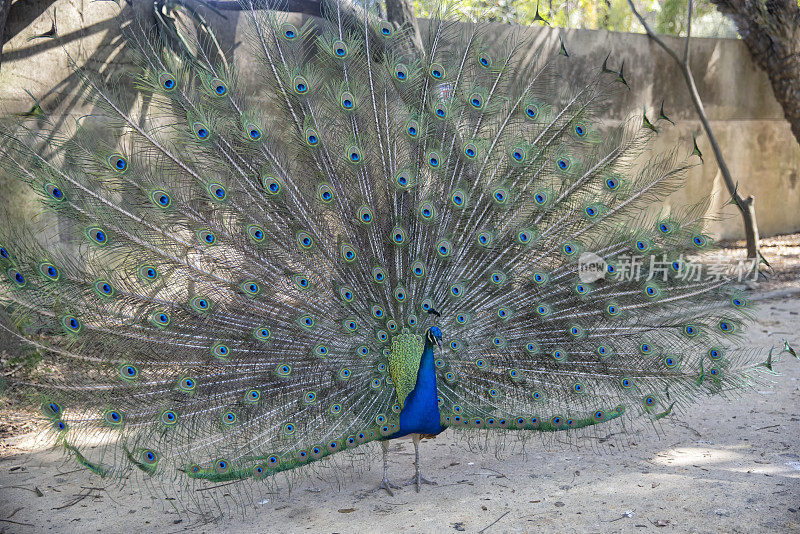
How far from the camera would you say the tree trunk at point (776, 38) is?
8242 millimetres

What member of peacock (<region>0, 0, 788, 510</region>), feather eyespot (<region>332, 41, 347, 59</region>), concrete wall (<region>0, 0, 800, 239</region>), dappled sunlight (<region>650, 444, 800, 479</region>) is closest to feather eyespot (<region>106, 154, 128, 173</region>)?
peacock (<region>0, 0, 788, 510</region>)

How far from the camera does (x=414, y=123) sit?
3637 millimetres

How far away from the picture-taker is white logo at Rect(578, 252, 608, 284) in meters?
3.70

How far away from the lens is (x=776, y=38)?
850cm

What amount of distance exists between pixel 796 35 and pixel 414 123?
704cm

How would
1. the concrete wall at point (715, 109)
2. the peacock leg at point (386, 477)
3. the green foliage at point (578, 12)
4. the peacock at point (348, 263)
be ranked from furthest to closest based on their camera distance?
the green foliage at point (578, 12)
the concrete wall at point (715, 109)
the peacock leg at point (386, 477)
the peacock at point (348, 263)

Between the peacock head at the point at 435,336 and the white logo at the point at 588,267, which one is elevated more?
the white logo at the point at 588,267

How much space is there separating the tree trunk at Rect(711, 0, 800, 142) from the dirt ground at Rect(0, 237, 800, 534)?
562 cm

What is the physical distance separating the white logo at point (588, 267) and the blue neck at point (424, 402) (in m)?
0.99

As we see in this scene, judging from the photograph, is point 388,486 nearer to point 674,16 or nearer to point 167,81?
point 167,81

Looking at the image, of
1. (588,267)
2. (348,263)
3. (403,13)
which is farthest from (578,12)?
(348,263)

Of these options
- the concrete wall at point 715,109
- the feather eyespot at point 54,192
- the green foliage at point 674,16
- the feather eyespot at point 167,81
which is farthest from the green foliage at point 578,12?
the feather eyespot at point 54,192

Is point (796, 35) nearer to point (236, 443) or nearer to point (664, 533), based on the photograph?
point (664, 533)

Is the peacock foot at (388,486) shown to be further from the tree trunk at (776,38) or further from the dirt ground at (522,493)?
the tree trunk at (776,38)
